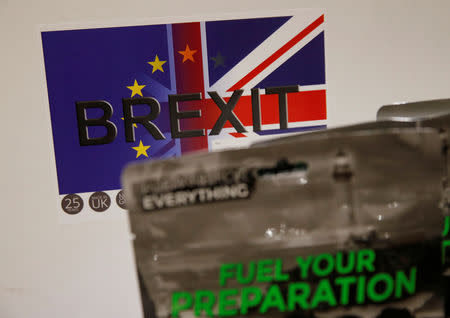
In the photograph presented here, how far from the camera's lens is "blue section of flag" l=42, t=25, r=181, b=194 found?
110 cm

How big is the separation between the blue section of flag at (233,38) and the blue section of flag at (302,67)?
0.36 ft

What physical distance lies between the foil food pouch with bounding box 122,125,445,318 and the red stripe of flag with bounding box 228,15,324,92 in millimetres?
836

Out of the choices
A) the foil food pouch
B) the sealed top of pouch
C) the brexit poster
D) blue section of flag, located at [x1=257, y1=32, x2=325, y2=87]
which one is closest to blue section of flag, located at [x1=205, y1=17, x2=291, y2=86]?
the brexit poster

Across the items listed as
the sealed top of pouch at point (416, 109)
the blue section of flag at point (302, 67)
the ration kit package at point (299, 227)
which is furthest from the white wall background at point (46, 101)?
the ration kit package at point (299, 227)

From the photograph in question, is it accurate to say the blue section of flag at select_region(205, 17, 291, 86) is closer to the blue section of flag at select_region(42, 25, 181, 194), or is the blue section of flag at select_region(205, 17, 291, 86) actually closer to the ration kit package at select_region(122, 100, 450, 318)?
the blue section of flag at select_region(42, 25, 181, 194)

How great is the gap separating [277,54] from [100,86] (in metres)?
0.57

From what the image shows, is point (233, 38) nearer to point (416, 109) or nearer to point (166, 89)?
point (166, 89)

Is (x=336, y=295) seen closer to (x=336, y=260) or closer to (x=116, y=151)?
(x=336, y=260)

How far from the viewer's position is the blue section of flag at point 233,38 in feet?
3.67

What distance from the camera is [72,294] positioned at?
1.21 m

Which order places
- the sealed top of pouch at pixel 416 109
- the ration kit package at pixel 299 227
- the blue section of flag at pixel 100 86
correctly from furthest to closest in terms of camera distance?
the blue section of flag at pixel 100 86 < the sealed top of pouch at pixel 416 109 < the ration kit package at pixel 299 227

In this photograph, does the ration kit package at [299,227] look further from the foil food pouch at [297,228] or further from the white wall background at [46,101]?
the white wall background at [46,101]

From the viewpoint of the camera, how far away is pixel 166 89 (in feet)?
3.71

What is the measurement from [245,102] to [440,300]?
873 millimetres
